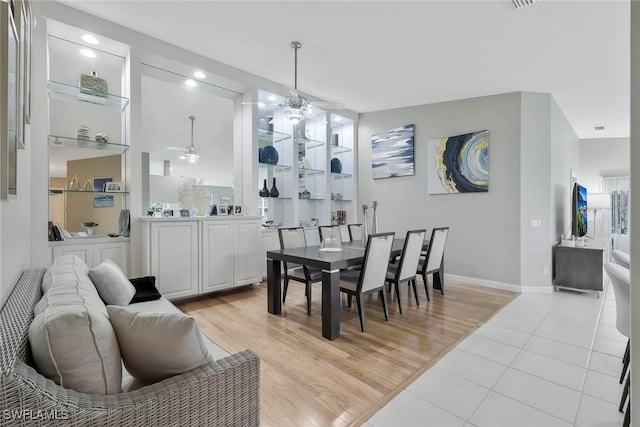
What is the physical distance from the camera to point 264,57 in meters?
3.73

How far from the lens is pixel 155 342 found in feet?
3.63

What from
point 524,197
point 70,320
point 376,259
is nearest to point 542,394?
point 376,259

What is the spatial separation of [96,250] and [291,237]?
210 cm

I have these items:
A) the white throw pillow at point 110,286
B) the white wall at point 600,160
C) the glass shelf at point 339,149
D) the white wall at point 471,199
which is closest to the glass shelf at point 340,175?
the glass shelf at point 339,149

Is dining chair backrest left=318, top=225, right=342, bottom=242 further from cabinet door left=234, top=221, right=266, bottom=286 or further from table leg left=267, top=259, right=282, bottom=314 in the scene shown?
table leg left=267, top=259, right=282, bottom=314

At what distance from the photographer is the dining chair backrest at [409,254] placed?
10.7 ft

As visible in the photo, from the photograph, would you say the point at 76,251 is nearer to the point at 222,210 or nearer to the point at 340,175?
the point at 222,210

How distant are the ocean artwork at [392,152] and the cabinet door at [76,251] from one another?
449 cm

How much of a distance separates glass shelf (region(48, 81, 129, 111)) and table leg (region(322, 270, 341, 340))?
2.90m

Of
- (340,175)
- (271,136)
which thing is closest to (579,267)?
(340,175)

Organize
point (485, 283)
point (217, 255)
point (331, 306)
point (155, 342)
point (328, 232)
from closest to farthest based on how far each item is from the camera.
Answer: point (155, 342), point (331, 306), point (217, 255), point (328, 232), point (485, 283)

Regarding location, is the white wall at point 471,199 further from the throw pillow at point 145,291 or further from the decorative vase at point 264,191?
the throw pillow at point 145,291

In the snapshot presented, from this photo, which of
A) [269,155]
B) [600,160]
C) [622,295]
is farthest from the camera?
[600,160]

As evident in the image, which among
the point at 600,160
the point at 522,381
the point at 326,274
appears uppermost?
the point at 600,160
